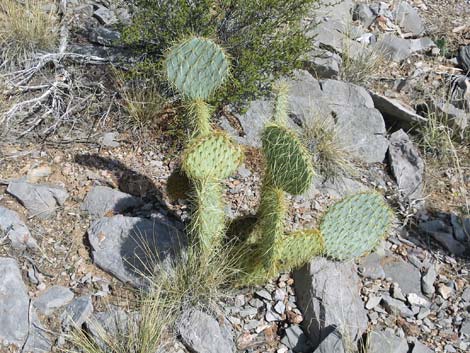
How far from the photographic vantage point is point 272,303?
3996 mm

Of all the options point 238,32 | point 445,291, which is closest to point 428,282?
point 445,291

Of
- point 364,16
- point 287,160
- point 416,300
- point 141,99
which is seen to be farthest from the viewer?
point 364,16

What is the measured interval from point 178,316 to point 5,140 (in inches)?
78.0

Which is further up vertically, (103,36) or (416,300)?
(103,36)

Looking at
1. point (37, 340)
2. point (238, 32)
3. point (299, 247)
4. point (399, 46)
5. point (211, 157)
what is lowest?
point (37, 340)

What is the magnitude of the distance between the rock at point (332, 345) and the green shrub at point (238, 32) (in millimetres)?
2066

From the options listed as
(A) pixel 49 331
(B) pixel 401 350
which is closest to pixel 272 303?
(B) pixel 401 350

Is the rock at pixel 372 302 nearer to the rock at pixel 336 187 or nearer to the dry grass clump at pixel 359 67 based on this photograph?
the rock at pixel 336 187

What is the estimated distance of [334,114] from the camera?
5.60 metres

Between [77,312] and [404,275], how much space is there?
209 cm

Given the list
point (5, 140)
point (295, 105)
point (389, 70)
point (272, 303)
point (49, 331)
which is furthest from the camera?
point (389, 70)

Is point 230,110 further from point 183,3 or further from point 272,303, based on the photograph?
point 272,303

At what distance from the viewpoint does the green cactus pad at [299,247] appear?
3.67 metres

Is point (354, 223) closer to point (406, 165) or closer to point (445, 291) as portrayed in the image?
point (445, 291)
